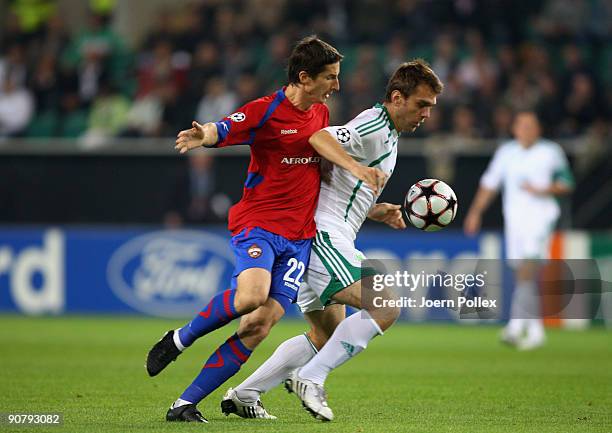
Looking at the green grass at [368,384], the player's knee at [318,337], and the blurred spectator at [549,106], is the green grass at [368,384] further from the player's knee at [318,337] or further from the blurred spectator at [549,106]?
the blurred spectator at [549,106]

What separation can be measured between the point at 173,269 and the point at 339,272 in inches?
366

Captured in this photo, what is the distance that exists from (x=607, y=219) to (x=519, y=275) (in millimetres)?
4828

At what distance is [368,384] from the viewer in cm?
892

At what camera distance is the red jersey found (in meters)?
6.75

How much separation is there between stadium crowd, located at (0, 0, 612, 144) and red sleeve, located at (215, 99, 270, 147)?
9.74 metres

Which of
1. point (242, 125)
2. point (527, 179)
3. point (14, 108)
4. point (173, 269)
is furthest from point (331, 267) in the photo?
point (14, 108)

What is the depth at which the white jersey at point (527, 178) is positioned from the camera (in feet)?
42.7

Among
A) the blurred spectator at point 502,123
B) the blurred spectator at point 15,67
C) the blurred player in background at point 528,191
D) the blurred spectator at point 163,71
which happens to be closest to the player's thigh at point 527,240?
the blurred player in background at point 528,191

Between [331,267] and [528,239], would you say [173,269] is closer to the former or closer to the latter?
[528,239]

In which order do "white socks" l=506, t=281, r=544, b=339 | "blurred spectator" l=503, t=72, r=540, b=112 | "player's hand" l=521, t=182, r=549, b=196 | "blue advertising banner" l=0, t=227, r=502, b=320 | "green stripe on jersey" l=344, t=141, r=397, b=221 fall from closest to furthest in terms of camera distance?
"green stripe on jersey" l=344, t=141, r=397, b=221 < "white socks" l=506, t=281, r=544, b=339 < "player's hand" l=521, t=182, r=549, b=196 < "blue advertising banner" l=0, t=227, r=502, b=320 < "blurred spectator" l=503, t=72, r=540, b=112

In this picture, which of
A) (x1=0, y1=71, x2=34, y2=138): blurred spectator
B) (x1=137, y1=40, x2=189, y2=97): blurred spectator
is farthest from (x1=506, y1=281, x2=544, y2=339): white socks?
(x1=0, y1=71, x2=34, y2=138): blurred spectator

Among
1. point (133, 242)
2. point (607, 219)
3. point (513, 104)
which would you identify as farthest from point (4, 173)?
point (607, 219)

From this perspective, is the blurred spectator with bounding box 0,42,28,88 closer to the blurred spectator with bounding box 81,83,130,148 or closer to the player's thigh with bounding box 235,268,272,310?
the blurred spectator with bounding box 81,83,130,148

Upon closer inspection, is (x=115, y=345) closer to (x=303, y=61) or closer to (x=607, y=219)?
(x=303, y=61)
